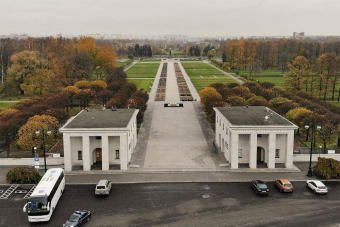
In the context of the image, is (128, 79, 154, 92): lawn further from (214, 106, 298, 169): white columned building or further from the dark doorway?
(214, 106, 298, 169): white columned building

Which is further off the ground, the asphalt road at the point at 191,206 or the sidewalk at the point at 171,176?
the sidewalk at the point at 171,176

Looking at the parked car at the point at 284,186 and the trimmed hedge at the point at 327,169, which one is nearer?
the parked car at the point at 284,186

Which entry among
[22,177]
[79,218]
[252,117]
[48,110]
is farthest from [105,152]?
[48,110]

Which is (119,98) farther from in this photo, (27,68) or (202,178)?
(27,68)

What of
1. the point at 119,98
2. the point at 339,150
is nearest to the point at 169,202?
the point at 339,150

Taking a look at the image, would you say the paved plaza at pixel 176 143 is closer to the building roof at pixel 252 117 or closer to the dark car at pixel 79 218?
the building roof at pixel 252 117

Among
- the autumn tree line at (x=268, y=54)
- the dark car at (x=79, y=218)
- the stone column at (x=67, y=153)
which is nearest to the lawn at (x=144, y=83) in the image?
the autumn tree line at (x=268, y=54)

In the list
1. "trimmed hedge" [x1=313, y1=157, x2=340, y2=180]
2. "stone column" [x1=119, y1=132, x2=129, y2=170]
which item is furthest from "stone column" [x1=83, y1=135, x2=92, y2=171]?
"trimmed hedge" [x1=313, y1=157, x2=340, y2=180]
